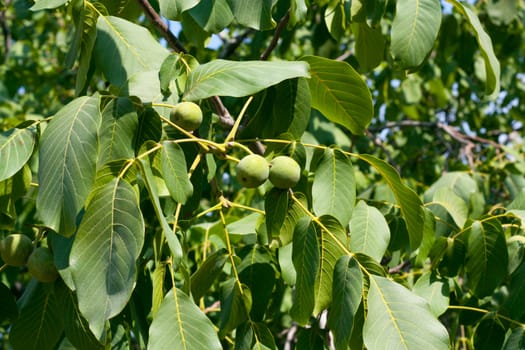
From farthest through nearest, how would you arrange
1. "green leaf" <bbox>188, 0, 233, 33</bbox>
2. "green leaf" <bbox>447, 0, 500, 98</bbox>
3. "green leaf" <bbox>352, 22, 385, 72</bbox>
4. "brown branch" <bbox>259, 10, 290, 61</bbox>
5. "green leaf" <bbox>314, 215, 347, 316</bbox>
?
"green leaf" <bbox>352, 22, 385, 72</bbox> → "brown branch" <bbox>259, 10, 290, 61</bbox> → "green leaf" <bbox>447, 0, 500, 98</bbox> → "green leaf" <bbox>188, 0, 233, 33</bbox> → "green leaf" <bbox>314, 215, 347, 316</bbox>

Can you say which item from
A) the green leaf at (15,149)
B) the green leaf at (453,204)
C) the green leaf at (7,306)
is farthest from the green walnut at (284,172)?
the green leaf at (453,204)

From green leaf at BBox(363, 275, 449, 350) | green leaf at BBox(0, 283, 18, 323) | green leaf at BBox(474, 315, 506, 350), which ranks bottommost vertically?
green leaf at BBox(474, 315, 506, 350)

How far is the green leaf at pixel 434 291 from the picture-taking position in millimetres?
1614

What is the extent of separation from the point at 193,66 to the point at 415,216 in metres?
0.61

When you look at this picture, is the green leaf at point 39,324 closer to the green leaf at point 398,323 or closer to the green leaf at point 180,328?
the green leaf at point 180,328

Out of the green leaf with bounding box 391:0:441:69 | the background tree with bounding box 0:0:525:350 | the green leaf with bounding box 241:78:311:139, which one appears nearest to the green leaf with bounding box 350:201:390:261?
the background tree with bounding box 0:0:525:350

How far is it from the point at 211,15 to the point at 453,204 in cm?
108

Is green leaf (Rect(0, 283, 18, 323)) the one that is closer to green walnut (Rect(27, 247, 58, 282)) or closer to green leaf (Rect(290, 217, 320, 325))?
green walnut (Rect(27, 247, 58, 282))

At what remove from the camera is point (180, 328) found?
3.74ft

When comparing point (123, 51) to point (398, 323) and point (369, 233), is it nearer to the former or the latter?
point (369, 233)

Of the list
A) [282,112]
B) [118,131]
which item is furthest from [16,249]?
[282,112]

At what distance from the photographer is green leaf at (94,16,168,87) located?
1442mm

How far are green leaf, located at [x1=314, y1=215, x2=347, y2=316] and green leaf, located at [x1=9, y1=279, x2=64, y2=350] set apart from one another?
1.76 ft

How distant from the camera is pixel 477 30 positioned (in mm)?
1528
